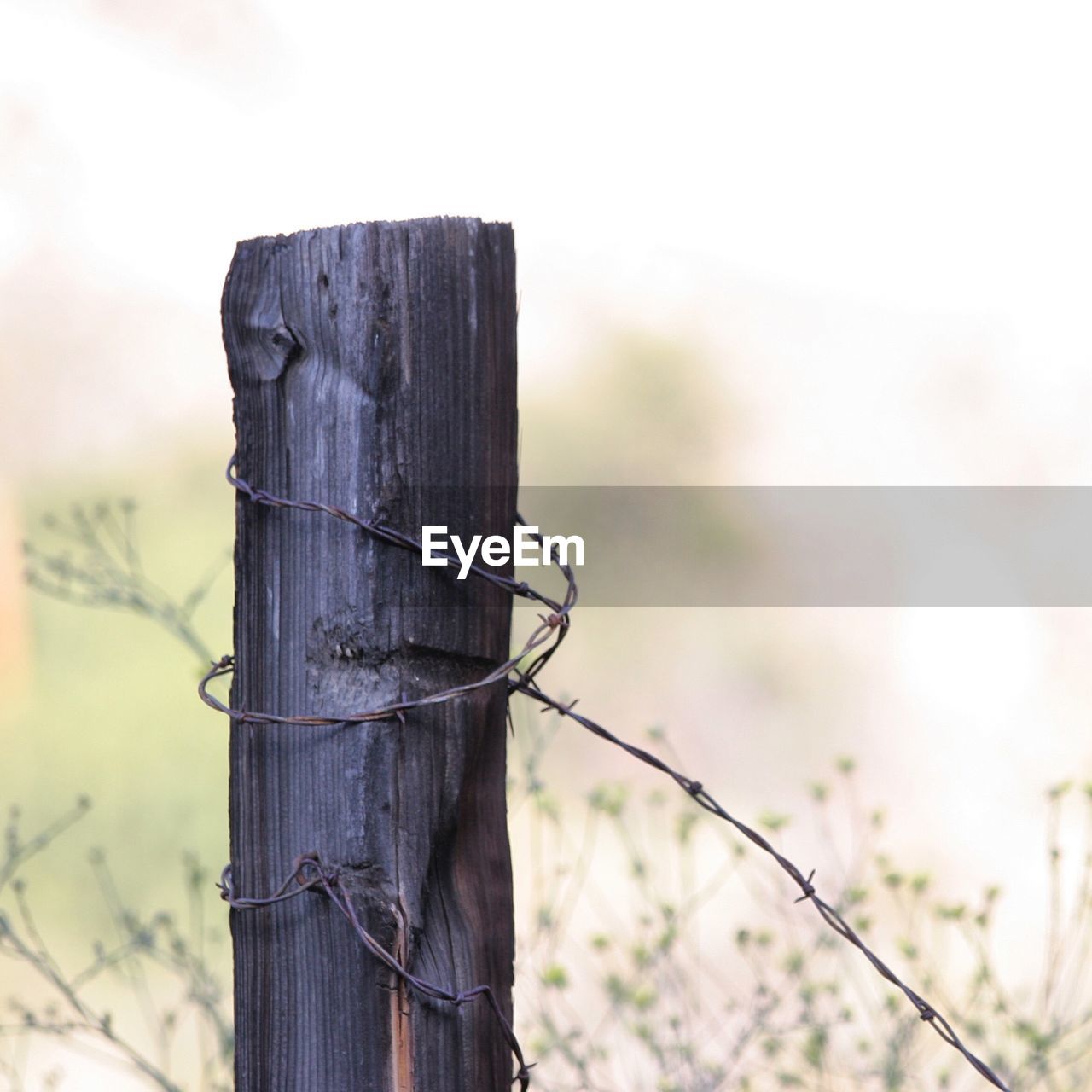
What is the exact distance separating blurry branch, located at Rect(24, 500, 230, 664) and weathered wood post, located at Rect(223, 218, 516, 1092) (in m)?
1.68

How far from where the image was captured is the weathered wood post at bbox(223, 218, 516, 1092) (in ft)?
3.62

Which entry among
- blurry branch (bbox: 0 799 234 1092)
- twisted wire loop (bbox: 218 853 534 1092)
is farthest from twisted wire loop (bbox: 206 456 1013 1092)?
blurry branch (bbox: 0 799 234 1092)

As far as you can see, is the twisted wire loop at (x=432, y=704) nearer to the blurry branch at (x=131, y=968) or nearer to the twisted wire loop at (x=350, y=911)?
the twisted wire loop at (x=350, y=911)

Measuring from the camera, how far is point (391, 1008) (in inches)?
43.2

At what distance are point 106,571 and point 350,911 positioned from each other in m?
2.02

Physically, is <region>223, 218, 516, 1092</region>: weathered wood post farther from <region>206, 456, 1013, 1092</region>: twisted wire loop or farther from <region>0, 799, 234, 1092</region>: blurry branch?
<region>0, 799, 234, 1092</region>: blurry branch

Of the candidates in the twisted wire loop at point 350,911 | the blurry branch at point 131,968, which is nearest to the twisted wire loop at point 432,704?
the twisted wire loop at point 350,911

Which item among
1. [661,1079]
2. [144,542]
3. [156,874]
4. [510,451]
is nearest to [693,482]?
[144,542]

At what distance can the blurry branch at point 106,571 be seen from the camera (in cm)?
281

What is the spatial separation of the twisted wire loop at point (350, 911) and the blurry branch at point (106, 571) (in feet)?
5.61

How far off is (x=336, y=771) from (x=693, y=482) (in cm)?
429

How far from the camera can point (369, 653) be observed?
43.8 inches

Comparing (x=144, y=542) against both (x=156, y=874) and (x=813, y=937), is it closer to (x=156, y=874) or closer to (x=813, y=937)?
(x=156, y=874)

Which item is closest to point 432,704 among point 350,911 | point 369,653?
point 369,653
